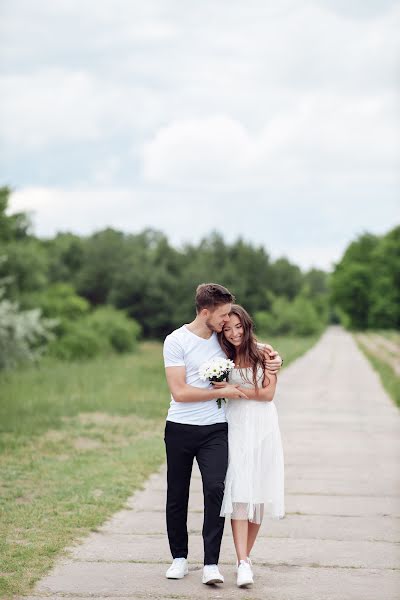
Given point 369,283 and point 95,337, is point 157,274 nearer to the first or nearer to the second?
point 95,337

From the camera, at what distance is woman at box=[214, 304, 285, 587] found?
5.20 m

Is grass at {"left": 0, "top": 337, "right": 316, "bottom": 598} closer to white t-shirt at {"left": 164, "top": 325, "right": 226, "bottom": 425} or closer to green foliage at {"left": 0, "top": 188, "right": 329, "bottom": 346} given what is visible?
white t-shirt at {"left": 164, "top": 325, "right": 226, "bottom": 425}

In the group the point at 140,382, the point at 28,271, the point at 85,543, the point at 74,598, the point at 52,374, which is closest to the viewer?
the point at 74,598

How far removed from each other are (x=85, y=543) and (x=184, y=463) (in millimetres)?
1269

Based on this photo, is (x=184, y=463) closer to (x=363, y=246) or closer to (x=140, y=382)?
(x=140, y=382)

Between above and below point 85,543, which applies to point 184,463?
above

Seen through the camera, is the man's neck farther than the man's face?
Yes

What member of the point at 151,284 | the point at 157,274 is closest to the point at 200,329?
the point at 151,284

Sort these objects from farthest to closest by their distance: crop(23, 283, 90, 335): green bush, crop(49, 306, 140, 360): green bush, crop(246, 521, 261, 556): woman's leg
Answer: crop(23, 283, 90, 335): green bush → crop(49, 306, 140, 360): green bush → crop(246, 521, 261, 556): woman's leg

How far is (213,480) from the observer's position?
5.17 metres

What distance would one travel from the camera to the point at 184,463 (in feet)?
17.6

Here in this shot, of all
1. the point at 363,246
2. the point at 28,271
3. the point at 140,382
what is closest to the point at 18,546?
the point at 140,382

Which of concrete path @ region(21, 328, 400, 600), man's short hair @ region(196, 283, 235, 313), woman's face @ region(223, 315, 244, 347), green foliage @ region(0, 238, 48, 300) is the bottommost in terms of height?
concrete path @ region(21, 328, 400, 600)

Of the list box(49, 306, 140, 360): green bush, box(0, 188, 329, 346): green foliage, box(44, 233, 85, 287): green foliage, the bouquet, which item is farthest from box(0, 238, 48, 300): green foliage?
the bouquet
